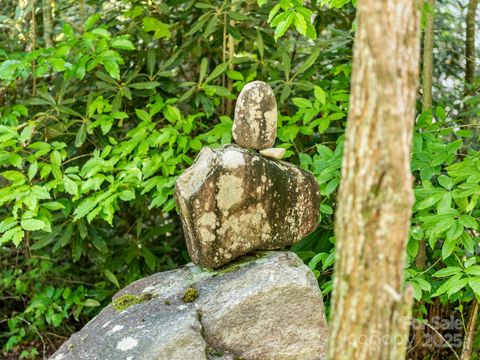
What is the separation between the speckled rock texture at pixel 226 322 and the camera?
302cm

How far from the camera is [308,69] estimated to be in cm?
487

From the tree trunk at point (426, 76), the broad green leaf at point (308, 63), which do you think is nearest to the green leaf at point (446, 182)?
the tree trunk at point (426, 76)

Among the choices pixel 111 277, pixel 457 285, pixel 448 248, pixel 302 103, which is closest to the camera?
pixel 457 285

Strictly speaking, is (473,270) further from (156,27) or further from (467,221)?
(156,27)

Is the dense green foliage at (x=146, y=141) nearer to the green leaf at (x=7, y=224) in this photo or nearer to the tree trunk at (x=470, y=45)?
the green leaf at (x=7, y=224)

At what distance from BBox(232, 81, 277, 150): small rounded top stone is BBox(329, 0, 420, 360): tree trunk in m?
1.26

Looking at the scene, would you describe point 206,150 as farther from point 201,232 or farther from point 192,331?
point 192,331

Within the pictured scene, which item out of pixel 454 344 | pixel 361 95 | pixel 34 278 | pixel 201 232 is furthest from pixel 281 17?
pixel 34 278

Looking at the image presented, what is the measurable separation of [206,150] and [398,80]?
149 cm

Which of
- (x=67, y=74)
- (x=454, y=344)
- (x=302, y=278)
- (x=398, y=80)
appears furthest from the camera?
(x=454, y=344)

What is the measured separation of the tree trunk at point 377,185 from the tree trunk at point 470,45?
11.2ft

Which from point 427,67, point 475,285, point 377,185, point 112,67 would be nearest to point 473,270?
point 475,285

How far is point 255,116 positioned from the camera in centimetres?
330

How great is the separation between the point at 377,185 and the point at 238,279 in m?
1.41
